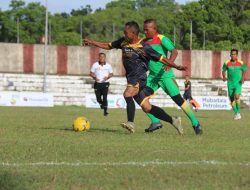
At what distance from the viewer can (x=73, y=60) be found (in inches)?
2333

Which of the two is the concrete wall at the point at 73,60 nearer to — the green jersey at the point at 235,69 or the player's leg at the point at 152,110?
the green jersey at the point at 235,69

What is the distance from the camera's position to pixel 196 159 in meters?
8.13

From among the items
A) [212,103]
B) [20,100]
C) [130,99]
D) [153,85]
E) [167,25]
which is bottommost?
[212,103]

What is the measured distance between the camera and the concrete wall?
58406 millimetres

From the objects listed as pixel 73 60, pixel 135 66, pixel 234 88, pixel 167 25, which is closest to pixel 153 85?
pixel 135 66

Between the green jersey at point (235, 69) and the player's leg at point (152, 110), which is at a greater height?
the green jersey at point (235, 69)

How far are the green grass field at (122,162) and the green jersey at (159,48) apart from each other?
57.1 inches

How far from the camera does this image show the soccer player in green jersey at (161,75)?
1233cm

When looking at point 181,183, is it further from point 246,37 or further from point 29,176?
point 246,37

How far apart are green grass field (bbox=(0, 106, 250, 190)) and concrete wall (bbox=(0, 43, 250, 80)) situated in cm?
4742

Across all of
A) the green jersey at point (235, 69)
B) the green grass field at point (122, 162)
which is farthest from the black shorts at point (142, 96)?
the green jersey at point (235, 69)

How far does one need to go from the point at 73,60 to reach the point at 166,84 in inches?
1858

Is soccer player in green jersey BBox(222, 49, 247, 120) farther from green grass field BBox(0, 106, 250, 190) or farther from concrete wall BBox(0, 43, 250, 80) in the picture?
concrete wall BBox(0, 43, 250, 80)

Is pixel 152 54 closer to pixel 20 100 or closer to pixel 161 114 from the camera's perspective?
pixel 161 114
